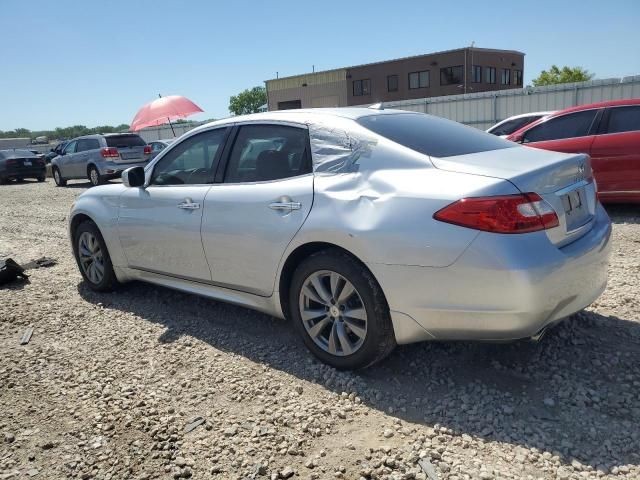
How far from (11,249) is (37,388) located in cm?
527

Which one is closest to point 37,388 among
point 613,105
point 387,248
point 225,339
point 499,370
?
point 225,339

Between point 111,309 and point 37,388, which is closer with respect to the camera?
point 37,388

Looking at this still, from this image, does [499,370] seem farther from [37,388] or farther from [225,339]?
[37,388]

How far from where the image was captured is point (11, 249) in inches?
310

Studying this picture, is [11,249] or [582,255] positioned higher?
[582,255]

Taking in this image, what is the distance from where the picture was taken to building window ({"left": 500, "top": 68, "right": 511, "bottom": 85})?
5203cm

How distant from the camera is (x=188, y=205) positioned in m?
4.02

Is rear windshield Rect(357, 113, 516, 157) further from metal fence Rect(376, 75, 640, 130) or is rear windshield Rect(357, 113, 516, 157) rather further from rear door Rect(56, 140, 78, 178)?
rear door Rect(56, 140, 78, 178)

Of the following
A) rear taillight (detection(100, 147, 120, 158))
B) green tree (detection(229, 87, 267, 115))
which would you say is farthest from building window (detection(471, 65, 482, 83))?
green tree (detection(229, 87, 267, 115))

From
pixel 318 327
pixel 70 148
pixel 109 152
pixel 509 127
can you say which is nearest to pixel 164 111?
pixel 109 152

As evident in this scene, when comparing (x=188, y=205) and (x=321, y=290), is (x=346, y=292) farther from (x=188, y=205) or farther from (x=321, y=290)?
(x=188, y=205)

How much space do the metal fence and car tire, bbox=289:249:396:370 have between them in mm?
16531

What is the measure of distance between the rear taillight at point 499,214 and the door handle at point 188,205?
6.49 feet

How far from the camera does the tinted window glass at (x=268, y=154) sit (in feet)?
11.5
